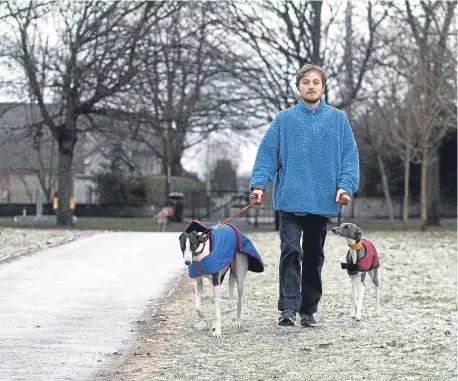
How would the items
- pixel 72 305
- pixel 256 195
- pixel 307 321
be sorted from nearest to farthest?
pixel 256 195 < pixel 307 321 < pixel 72 305

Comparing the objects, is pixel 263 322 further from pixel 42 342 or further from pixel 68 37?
pixel 68 37

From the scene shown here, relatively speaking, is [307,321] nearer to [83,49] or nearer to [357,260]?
[357,260]

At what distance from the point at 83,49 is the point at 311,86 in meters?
24.8

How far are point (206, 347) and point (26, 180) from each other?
5284cm

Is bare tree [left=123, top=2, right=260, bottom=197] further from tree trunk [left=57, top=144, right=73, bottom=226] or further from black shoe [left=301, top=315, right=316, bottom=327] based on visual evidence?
black shoe [left=301, top=315, right=316, bottom=327]

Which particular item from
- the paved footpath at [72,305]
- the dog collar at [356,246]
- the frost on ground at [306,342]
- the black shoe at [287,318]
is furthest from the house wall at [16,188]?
the black shoe at [287,318]

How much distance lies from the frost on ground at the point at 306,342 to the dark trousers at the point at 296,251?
33 cm

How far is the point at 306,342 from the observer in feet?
27.8

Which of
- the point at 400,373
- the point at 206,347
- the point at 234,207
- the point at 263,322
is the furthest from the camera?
the point at 234,207

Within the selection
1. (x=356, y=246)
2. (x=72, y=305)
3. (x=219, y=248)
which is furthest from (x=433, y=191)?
(x=219, y=248)

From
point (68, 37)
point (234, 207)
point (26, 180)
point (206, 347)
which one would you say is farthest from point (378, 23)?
point (26, 180)

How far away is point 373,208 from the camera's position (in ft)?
172

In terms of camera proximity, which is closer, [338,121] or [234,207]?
[338,121]

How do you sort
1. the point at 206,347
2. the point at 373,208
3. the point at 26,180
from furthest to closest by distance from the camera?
the point at 26,180
the point at 373,208
the point at 206,347
